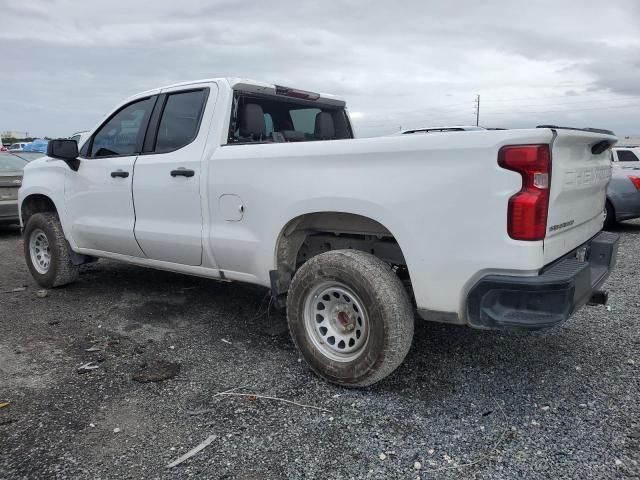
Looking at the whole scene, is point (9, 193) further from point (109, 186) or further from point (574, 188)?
point (574, 188)

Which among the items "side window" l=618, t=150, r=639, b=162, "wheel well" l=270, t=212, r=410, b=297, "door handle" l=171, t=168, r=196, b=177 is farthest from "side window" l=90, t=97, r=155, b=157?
"side window" l=618, t=150, r=639, b=162

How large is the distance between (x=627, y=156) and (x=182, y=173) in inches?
448

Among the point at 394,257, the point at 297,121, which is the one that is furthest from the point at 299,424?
the point at 297,121

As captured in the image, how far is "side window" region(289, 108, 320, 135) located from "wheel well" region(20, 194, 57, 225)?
2906 millimetres

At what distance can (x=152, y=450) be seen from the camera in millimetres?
2561

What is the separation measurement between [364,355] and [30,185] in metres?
4.33

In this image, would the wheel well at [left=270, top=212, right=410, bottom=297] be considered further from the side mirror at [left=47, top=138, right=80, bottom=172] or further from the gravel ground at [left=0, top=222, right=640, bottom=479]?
the side mirror at [left=47, top=138, right=80, bottom=172]

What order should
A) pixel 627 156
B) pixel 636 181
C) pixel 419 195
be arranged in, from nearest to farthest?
pixel 419 195 → pixel 636 181 → pixel 627 156

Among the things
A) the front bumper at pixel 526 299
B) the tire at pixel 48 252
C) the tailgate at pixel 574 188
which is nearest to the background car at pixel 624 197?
the tailgate at pixel 574 188

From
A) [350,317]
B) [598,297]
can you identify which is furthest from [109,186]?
[598,297]

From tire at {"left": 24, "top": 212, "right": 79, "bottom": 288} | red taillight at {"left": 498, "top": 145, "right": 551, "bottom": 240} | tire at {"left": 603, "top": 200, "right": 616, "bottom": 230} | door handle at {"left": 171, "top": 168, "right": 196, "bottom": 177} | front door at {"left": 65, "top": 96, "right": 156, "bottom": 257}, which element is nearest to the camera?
red taillight at {"left": 498, "top": 145, "right": 551, "bottom": 240}

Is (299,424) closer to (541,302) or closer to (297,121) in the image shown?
(541,302)

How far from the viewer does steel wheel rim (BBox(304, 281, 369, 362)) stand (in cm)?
304

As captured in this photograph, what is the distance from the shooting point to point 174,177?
12.8 feet
